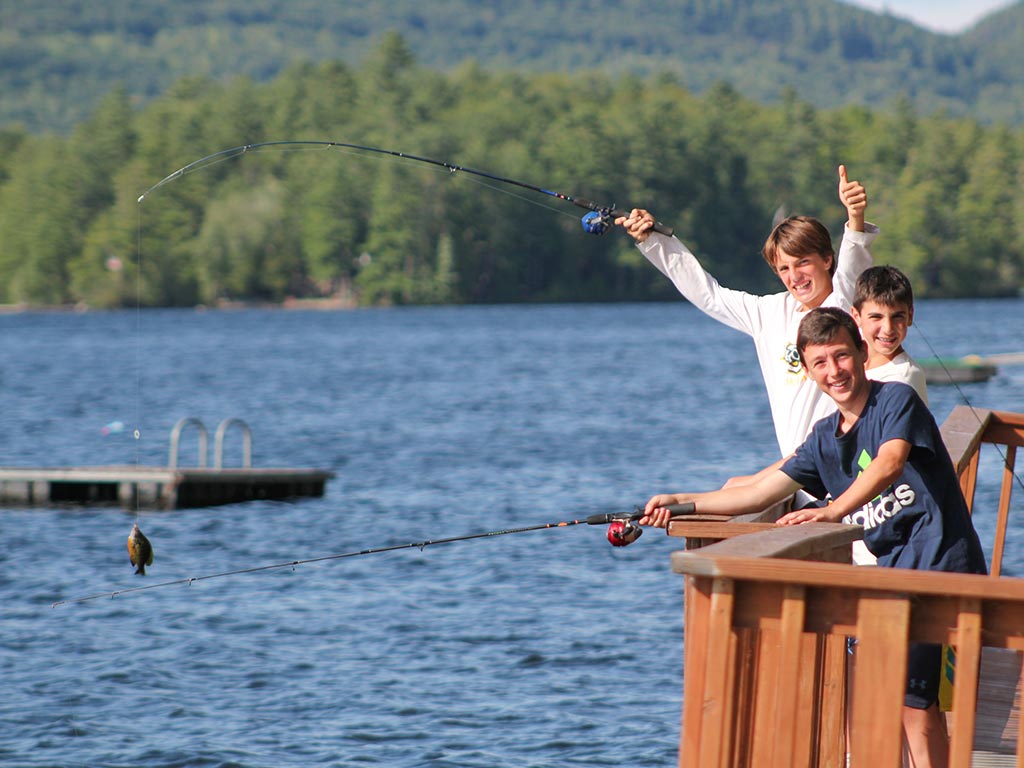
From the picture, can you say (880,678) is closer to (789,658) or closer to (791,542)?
(789,658)

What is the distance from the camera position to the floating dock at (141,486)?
1945cm

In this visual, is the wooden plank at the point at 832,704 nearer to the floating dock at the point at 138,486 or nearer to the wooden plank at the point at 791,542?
the wooden plank at the point at 791,542

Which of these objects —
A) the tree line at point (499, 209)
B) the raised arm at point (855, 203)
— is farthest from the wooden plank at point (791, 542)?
the tree line at point (499, 209)

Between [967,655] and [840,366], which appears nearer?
[967,655]

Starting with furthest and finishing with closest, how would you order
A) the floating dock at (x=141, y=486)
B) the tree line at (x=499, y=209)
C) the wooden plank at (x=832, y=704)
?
the tree line at (x=499, y=209)
the floating dock at (x=141, y=486)
the wooden plank at (x=832, y=704)

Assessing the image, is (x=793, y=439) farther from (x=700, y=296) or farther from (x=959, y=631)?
(x=959, y=631)

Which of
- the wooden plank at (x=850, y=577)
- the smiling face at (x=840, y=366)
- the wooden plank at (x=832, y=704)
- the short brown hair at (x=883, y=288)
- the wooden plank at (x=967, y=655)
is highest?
the short brown hair at (x=883, y=288)

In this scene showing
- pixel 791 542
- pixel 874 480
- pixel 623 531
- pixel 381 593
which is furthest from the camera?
pixel 381 593

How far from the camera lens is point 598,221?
5.26 meters

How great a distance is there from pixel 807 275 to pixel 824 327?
0.98 m

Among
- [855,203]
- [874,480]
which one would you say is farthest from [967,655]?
[855,203]

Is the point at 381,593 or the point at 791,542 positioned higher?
the point at 791,542

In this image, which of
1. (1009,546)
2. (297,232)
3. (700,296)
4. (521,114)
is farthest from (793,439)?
(521,114)

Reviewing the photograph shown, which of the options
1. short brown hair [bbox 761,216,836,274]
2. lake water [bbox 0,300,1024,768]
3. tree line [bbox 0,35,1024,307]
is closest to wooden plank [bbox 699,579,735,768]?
short brown hair [bbox 761,216,836,274]
